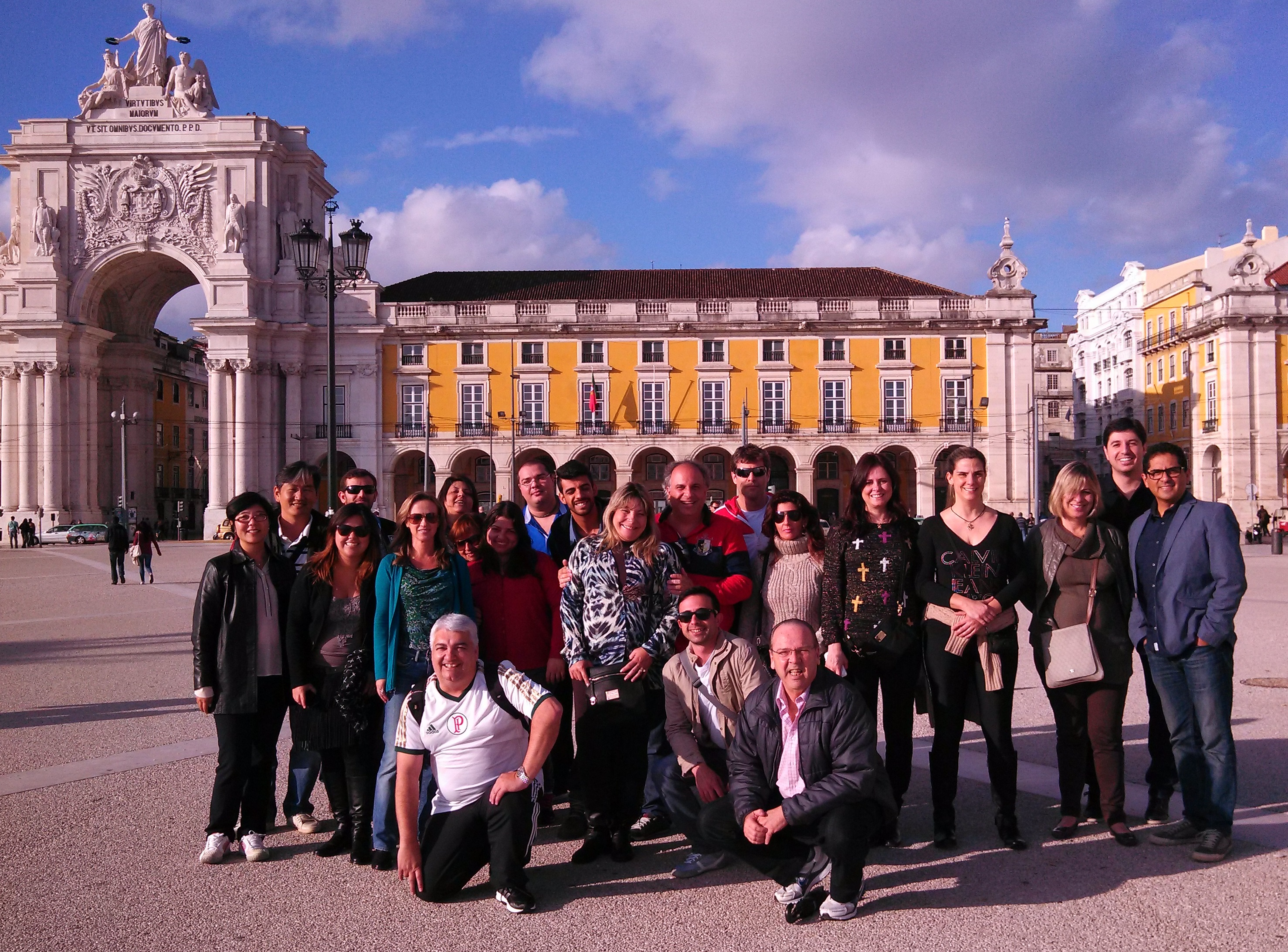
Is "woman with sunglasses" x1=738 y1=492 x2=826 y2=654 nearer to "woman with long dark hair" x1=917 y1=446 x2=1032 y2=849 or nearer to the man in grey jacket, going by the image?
"woman with long dark hair" x1=917 y1=446 x2=1032 y2=849

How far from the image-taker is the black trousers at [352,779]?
16.5ft

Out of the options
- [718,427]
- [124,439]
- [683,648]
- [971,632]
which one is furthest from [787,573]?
[124,439]

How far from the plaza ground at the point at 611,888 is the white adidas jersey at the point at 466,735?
48 centimetres

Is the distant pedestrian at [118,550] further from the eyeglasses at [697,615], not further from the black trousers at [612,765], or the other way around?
the eyeglasses at [697,615]

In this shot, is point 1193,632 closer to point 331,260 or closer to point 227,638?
point 227,638

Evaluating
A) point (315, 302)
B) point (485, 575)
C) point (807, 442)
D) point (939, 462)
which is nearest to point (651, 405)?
point (807, 442)

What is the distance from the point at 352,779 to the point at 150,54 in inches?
2129

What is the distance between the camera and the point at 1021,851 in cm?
490

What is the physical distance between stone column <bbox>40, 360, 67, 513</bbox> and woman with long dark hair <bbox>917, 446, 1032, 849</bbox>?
166 ft

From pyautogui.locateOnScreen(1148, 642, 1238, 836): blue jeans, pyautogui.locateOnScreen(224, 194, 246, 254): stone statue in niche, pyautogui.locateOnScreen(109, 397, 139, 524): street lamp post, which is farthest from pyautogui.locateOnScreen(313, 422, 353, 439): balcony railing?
pyautogui.locateOnScreen(1148, 642, 1238, 836): blue jeans

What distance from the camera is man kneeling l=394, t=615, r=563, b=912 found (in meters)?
4.45

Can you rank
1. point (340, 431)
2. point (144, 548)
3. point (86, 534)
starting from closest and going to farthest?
1. point (144, 548)
2. point (86, 534)
3. point (340, 431)

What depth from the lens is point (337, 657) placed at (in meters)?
5.08

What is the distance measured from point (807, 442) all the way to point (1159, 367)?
22.1 meters
